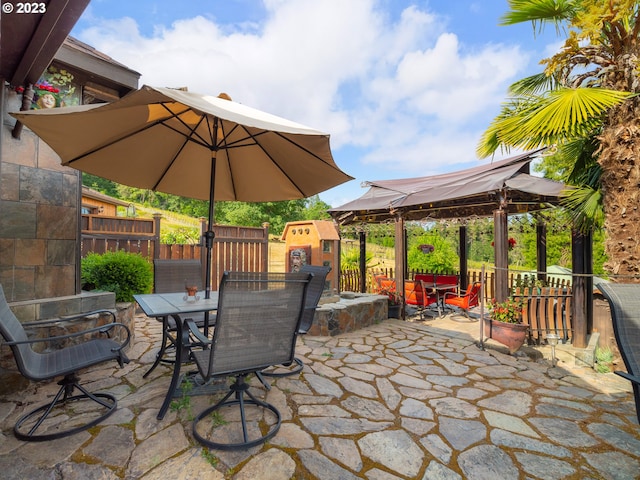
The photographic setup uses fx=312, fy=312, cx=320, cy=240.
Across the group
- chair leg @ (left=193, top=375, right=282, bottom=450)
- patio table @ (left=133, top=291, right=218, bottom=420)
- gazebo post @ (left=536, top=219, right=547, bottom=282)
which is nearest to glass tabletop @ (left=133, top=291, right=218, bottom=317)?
patio table @ (left=133, top=291, right=218, bottom=420)

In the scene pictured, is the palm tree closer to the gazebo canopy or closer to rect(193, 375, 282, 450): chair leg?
the gazebo canopy

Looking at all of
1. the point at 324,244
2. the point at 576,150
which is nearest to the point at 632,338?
the point at 576,150

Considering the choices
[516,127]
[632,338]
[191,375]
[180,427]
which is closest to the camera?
[632,338]

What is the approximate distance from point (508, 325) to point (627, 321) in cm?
246

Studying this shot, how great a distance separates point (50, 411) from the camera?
2.08 meters

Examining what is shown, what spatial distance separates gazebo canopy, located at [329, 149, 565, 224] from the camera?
449cm

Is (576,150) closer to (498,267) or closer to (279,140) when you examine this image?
(498,267)

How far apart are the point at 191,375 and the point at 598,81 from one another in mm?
5240

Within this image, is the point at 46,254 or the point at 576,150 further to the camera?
the point at 576,150

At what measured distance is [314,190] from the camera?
134 inches

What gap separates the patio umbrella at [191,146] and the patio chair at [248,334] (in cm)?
88

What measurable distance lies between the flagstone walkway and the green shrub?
896mm

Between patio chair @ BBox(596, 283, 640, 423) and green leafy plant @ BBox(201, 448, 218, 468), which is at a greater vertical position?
patio chair @ BBox(596, 283, 640, 423)

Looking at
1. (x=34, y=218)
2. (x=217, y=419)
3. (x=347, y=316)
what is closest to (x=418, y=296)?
(x=347, y=316)
